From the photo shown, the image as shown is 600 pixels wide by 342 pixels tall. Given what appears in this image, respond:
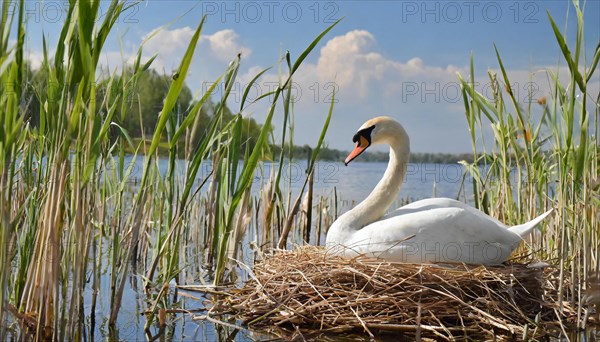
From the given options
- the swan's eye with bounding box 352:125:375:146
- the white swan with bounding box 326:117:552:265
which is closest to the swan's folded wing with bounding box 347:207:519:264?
the white swan with bounding box 326:117:552:265

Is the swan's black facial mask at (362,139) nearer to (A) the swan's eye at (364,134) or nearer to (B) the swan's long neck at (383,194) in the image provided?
(A) the swan's eye at (364,134)

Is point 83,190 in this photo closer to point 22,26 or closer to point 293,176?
point 22,26

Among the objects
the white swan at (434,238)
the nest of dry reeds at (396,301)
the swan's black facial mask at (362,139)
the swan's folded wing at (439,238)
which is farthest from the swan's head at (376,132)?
the nest of dry reeds at (396,301)

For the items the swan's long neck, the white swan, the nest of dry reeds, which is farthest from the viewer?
the swan's long neck

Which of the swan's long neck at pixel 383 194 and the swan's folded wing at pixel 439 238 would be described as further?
the swan's long neck at pixel 383 194

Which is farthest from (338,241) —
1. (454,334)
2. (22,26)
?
(22,26)

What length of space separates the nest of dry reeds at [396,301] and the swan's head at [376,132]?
1.02 m

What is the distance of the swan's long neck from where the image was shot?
15.4ft

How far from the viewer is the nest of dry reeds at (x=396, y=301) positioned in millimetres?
3789

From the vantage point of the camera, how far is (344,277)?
399 centimetres

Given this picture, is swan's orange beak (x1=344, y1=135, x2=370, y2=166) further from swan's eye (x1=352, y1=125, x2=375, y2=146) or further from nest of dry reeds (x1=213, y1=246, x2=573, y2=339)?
nest of dry reeds (x1=213, y1=246, x2=573, y2=339)

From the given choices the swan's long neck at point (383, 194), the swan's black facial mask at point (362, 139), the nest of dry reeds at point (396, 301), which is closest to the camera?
the nest of dry reeds at point (396, 301)

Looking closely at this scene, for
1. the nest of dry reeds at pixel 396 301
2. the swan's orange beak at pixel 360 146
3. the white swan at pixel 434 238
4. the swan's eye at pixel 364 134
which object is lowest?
the nest of dry reeds at pixel 396 301

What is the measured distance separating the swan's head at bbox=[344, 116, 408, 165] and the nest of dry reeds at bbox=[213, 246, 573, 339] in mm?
1022
